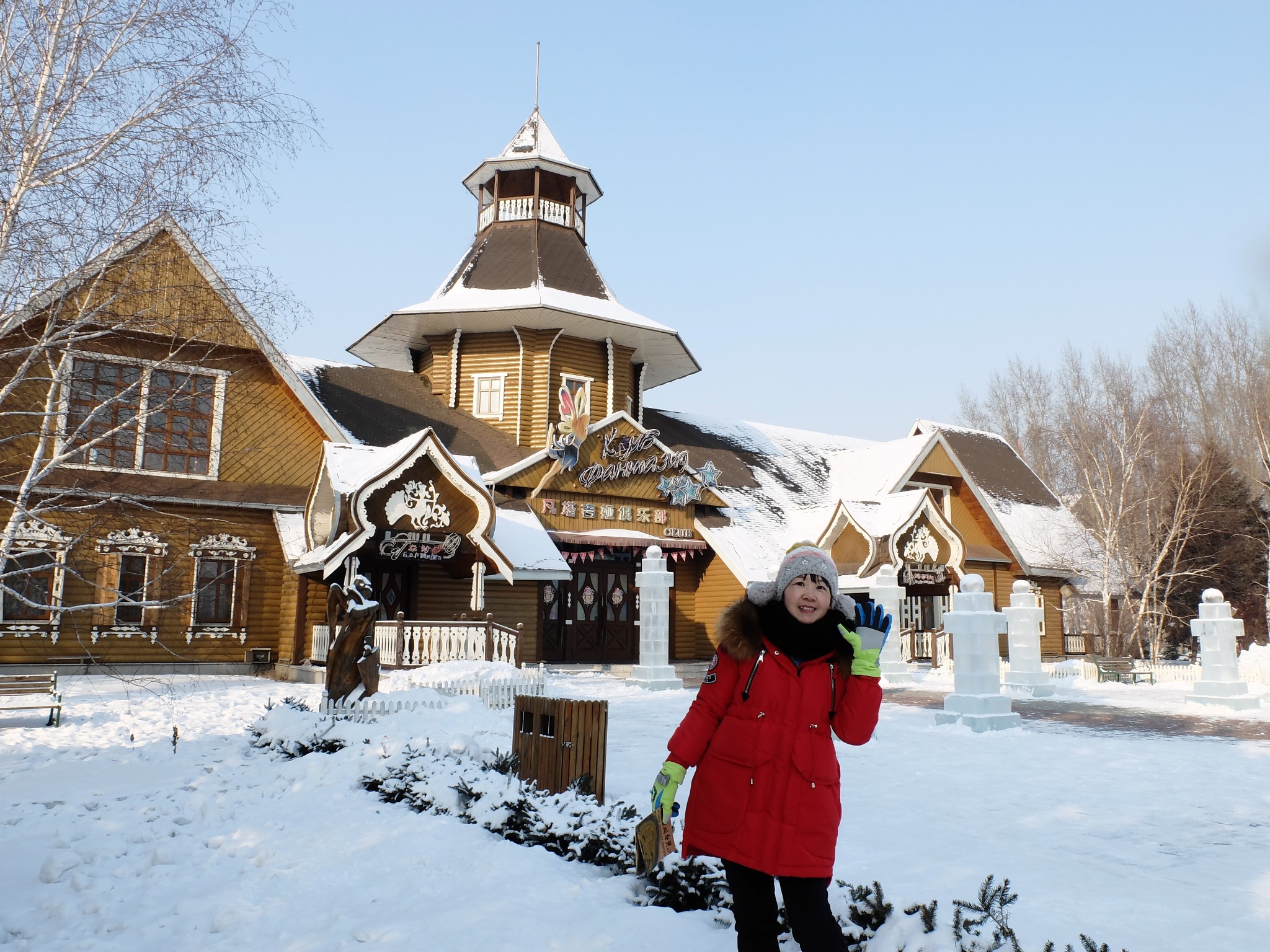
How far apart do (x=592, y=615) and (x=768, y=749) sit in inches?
762

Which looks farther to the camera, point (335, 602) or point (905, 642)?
point (905, 642)

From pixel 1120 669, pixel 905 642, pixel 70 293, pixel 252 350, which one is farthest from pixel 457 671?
pixel 1120 669

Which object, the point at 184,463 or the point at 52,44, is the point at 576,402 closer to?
the point at 184,463

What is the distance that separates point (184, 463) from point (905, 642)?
17285mm

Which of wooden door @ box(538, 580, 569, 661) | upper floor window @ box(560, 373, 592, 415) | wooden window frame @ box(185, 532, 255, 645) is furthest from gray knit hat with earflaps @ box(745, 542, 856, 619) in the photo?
upper floor window @ box(560, 373, 592, 415)

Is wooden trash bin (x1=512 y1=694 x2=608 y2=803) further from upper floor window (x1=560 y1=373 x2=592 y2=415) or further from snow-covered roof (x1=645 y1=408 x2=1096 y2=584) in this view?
upper floor window (x1=560 y1=373 x2=592 y2=415)

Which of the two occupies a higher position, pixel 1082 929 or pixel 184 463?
pixel 184 463

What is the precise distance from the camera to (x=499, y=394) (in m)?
23.7

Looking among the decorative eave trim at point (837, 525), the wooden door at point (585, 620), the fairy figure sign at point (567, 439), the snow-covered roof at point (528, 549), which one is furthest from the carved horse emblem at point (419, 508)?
the decorative eave trim at point (837, 525)

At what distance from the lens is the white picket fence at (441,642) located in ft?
50.4

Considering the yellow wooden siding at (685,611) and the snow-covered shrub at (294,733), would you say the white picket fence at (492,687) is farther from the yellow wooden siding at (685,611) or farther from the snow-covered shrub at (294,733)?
the yellow wooden siding at (685,611)

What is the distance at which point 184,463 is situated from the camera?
17922mm

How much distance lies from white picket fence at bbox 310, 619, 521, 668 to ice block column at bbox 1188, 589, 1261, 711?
11.5 meters

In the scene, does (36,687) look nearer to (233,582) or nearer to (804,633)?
(233,582)
